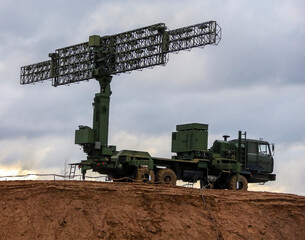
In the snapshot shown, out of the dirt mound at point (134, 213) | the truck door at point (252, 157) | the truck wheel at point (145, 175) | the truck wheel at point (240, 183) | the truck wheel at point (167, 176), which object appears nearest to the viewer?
the dirt mound at point (134, 213)

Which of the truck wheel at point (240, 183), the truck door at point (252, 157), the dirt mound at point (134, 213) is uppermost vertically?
the truck door at point (252, 157)

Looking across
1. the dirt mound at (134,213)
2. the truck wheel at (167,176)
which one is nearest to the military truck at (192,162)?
the truck wheel at (167,176)

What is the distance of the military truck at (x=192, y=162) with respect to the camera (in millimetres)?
32781

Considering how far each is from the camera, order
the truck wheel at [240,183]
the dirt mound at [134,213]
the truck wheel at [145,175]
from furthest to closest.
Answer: the truck wheel at [240,183] → the truck wheel at [145,175] → the dirt mound at [134,213]

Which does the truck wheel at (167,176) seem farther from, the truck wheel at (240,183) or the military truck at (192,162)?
the truck wheel at (240,183)

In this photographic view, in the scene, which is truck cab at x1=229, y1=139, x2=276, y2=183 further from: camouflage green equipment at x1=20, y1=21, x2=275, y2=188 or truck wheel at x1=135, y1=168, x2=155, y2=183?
truck wheel at x1=135, y1=168, x2=155, y2=183

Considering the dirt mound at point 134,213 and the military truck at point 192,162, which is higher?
the military truck at point 192,162

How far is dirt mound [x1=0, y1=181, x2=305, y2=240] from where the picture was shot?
23.6 m

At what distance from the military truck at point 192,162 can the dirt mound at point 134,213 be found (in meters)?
4.10

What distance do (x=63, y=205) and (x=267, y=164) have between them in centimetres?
1666

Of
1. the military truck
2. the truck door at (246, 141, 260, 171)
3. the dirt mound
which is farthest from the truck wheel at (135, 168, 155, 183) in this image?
the truck door at (246, 141, 260, 171)

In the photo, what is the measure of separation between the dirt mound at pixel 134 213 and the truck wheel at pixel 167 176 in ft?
11.4

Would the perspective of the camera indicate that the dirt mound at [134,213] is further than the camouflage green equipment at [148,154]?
No

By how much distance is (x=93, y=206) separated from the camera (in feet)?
82.5
